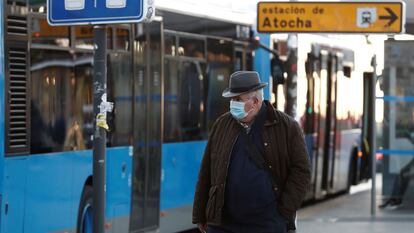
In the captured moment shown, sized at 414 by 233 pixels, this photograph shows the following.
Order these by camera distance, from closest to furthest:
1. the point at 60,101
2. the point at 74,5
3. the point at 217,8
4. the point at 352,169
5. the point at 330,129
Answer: the point at 74,5, the point at 60,101, the point at 217,8, the point at 330,129, the point at 352,169

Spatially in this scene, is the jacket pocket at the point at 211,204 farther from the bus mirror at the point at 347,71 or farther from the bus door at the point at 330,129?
the bus mirror at the point at 347,71

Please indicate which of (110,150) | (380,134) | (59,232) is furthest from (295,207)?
(380,134)

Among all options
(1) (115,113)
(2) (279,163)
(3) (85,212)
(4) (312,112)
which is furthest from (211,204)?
(4) (312,112)

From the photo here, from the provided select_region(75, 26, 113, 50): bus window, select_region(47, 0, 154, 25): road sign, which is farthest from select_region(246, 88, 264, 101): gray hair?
select_region(75, 26, 113, 50): bus window

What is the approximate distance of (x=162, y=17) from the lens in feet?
41.0

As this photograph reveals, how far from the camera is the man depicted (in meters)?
6.44

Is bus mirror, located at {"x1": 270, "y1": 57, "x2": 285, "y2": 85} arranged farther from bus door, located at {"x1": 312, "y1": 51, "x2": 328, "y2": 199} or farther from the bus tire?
the bus tire

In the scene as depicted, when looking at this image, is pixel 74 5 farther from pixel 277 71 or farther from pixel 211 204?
pixel 277 71

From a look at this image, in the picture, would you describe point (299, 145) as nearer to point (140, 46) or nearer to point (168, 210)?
point (140, 46)

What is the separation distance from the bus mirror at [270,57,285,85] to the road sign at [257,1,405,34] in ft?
11.3

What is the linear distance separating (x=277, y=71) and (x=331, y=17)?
353 centimetres

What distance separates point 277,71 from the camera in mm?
15938

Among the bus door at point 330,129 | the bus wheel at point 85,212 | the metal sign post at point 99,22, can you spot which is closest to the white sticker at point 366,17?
the bus wheel at point 85,212

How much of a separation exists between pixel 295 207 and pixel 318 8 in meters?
6.25
